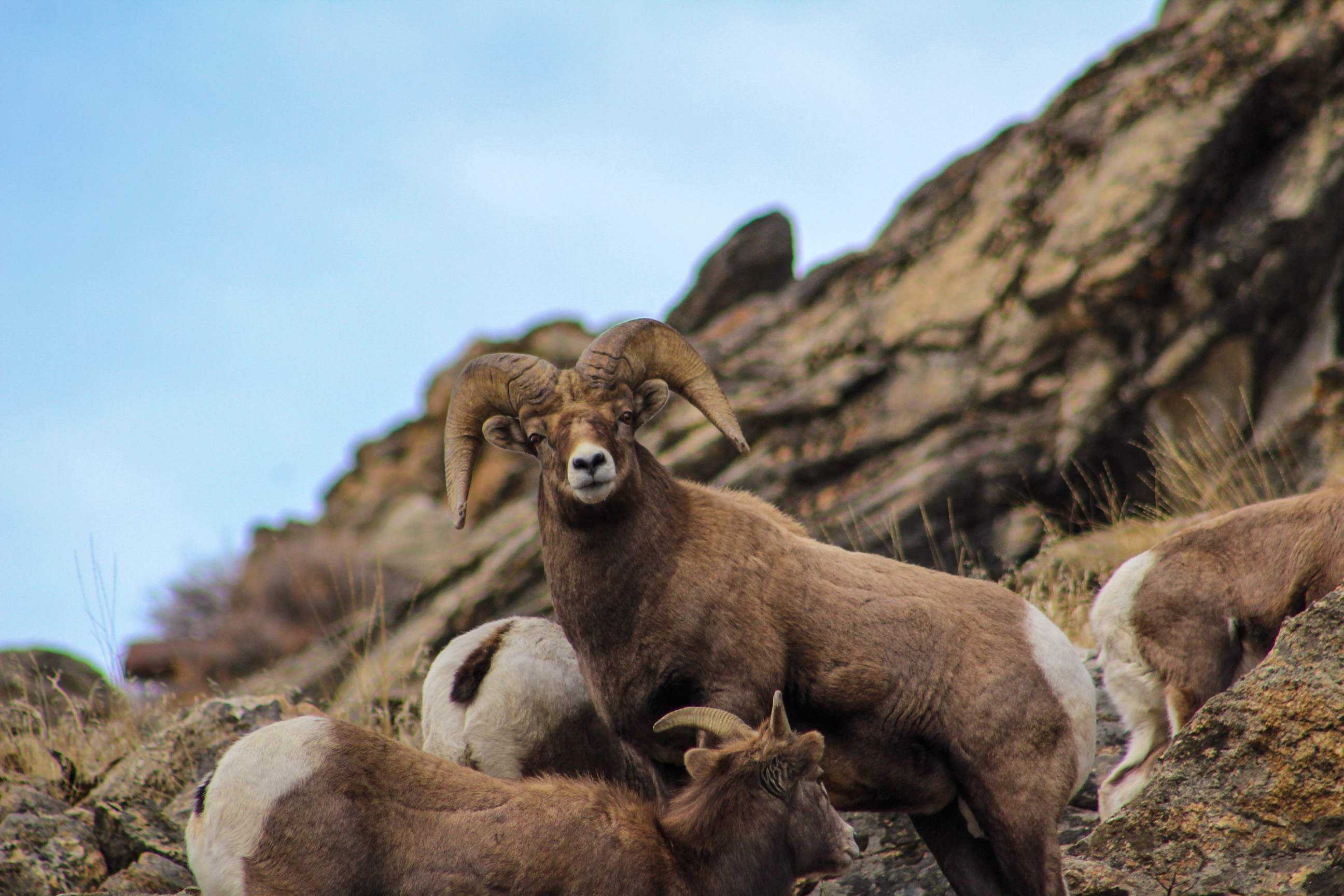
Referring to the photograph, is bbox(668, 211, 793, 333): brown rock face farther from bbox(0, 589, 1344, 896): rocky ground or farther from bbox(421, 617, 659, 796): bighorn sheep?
bbox(0, 589, 1344, 896): rocky ground

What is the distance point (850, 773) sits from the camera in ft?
16.6

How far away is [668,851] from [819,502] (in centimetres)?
756

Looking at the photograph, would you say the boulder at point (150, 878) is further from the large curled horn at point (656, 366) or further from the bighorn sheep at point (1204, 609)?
the bighorn sheep at point (1204, 609)

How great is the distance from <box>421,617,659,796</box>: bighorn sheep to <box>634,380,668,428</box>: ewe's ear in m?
1.05

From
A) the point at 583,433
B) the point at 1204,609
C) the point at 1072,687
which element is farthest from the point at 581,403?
the point at 1204,609

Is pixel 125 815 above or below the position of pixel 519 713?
above

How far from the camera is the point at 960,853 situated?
5.19m

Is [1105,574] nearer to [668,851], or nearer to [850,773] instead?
[850,773]

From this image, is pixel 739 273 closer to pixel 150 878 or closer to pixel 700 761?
pixel 150 878

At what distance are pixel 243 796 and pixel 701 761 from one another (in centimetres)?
158

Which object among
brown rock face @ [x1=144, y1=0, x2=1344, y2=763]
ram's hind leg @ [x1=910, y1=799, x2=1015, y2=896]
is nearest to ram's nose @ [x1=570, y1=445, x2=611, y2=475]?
ram's hind leg @ [x1=910, y1=799, x2=1015, y2=896]

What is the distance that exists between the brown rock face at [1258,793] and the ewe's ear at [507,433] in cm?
282

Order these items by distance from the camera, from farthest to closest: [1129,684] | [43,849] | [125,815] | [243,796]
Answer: [125,815]
[1129,684]
[43,849]
[243,796]

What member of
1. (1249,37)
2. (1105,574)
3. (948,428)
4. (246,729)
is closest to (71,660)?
(246,729)
